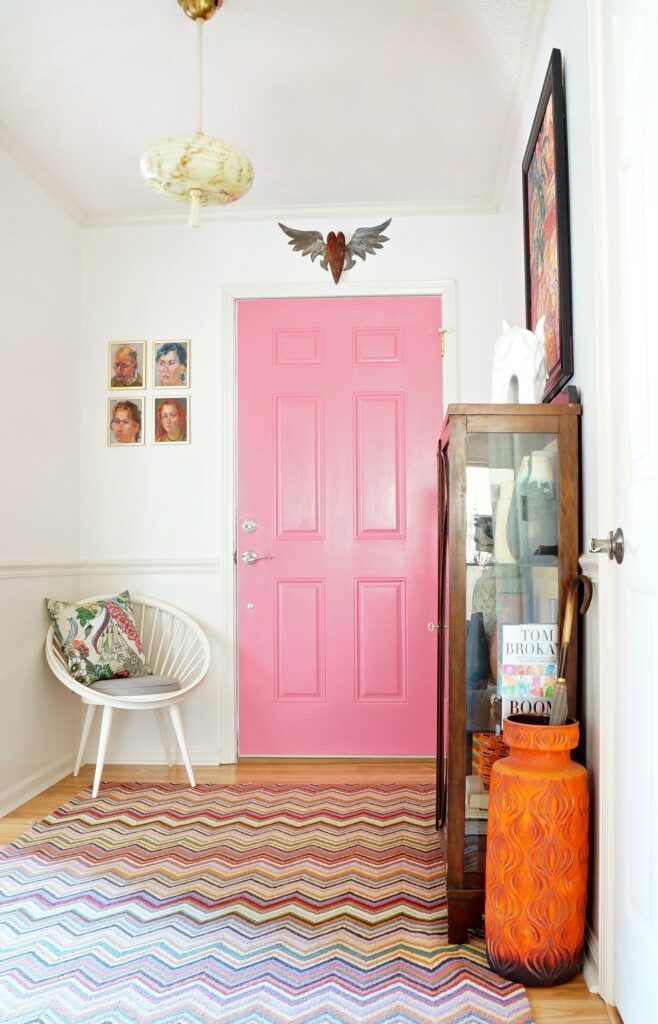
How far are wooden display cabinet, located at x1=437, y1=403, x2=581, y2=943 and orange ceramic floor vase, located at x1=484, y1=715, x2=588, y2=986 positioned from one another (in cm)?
22

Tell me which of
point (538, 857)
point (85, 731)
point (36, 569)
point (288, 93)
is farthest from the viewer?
point (85, 731)

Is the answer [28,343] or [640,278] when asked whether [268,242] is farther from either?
[640,278]

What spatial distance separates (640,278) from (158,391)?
2.72 m

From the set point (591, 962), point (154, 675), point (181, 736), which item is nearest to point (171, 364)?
point (154, 675)

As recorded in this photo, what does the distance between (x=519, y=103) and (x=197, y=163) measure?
1229 mm

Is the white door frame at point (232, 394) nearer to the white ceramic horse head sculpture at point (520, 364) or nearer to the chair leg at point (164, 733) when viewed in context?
the chair leg at point (164, 733)

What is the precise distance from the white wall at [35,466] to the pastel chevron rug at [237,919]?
1.39 feet

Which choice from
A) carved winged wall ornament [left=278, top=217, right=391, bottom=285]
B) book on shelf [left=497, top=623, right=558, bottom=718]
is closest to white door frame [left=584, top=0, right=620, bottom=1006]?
book on shelf [left=497, top=623, right=558, bottom=718]

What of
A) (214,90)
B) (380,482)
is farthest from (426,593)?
(214,90)

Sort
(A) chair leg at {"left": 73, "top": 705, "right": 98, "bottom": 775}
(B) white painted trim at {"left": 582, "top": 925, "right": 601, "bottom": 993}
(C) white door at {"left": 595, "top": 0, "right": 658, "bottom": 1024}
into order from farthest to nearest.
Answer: (A) chair leg at {"left": 73, "top": 705, "right": 98, "bottom": 775}, (B) white painted trim at {"left": 582, "top": 925, "right": 601, "bottom": 993}, (C) white door at {"left": 595, "top": 0, "right": 658, "bottom": 1024}

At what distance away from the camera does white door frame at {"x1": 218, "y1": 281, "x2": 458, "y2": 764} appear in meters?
3.86

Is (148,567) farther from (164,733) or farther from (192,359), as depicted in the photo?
(192,359)

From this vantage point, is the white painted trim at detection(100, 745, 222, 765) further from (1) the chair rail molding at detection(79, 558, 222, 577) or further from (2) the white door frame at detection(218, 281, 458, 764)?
(1) the chair rail molding at detection(79, 558, 222, 577)

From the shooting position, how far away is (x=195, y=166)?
253 centimetres
